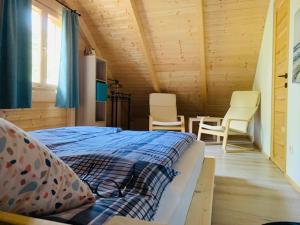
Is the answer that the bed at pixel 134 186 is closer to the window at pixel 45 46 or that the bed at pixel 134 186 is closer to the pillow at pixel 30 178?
the pillow at pixel 30 178

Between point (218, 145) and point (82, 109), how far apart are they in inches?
91.4

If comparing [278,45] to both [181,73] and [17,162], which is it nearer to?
[181,73]

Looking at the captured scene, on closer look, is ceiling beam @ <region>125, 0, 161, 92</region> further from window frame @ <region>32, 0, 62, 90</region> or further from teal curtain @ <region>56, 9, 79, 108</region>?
window frame @ <region>32, 0, 62, 90</region>

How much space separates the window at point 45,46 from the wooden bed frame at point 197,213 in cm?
232

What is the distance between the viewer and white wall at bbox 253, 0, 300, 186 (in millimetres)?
2146

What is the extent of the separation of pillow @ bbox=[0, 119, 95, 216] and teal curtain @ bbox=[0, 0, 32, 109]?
214 cm

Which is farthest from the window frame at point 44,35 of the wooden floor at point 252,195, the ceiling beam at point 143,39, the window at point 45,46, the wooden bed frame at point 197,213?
the wooden floor at point 252,195

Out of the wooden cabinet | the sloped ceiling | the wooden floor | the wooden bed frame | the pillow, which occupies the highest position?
the sloped ceiling

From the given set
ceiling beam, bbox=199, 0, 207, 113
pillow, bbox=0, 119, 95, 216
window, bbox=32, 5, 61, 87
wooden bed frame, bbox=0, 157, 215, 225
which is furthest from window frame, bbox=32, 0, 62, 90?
pillow, bbox=0, 119, 95, 216

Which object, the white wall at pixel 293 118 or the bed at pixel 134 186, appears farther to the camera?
the white wall at pixel 293 118

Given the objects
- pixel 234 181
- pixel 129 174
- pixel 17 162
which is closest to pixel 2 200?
pixel 17 162

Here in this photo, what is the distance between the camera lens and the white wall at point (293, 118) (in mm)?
2105

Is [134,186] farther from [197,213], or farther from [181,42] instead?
[181,42]

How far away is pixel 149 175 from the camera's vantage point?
2.96 ft
